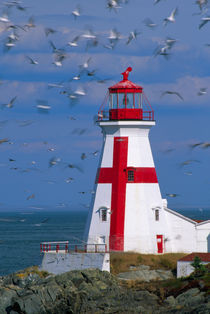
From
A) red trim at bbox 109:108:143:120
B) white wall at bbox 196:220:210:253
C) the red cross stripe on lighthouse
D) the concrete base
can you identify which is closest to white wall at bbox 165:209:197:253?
white wall at bbox 196:220:210:253

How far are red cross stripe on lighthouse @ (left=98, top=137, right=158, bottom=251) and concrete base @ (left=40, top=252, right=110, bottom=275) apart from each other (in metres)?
0.94

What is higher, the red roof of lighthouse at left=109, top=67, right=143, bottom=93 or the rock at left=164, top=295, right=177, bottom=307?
the red roof of lighthouse at left=109, top=67, right=143, bottom=93

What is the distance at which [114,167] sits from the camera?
41.3 m

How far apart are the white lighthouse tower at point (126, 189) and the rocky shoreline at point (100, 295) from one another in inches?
134

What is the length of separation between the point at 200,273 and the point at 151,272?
444 centimetres

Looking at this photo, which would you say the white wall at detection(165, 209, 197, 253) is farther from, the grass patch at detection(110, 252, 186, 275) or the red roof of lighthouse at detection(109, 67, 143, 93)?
the red roof of lighthouse at detection(109, 67, 143, 93)

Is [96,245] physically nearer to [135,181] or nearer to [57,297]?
[135,181]

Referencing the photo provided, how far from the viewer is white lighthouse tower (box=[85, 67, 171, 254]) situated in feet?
134

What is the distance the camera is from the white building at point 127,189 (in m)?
40.8

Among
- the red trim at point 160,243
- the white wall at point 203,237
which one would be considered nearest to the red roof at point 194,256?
the red trim at point 160,243

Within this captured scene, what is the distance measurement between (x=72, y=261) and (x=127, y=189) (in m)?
4.27

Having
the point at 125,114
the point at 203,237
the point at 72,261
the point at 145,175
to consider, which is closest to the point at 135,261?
the point at 72,261

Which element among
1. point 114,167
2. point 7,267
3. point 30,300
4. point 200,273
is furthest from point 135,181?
point 7,267

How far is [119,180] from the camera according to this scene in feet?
135
